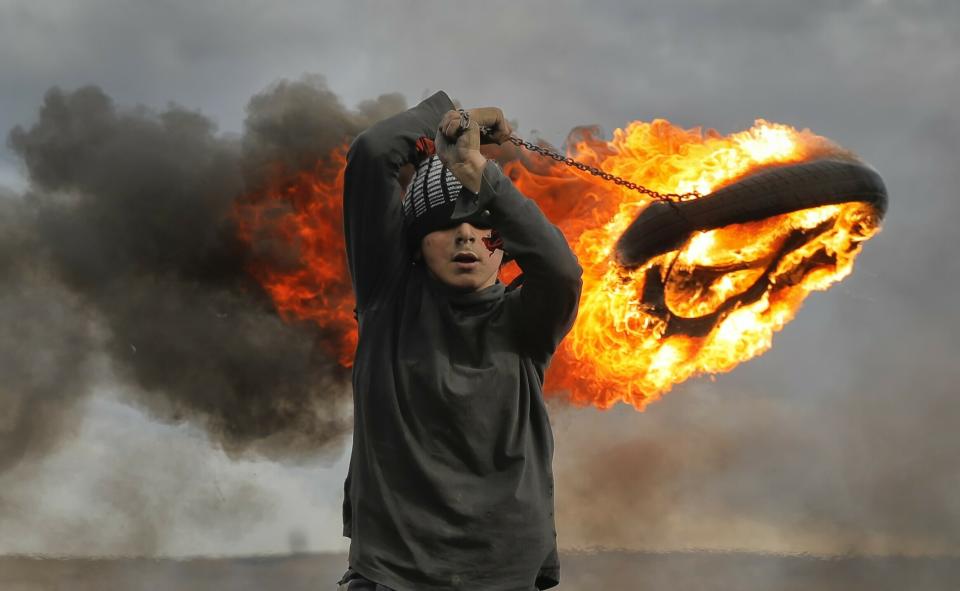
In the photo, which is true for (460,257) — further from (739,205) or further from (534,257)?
(739,205)

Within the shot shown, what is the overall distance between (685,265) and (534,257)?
3.71m

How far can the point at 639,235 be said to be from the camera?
6898 mm

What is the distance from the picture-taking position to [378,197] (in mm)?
3994

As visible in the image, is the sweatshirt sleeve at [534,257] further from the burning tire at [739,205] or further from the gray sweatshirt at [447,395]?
the burning tire at [739,205]

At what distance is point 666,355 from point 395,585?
3.26 meters

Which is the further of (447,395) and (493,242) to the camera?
(493,242)

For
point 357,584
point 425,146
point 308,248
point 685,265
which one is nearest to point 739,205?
point 685,265

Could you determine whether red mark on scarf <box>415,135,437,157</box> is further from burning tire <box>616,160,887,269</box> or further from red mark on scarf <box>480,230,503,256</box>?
burning tire <box>616,160,887,269</box>

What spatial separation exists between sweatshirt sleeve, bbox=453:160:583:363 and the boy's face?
201 millimetres

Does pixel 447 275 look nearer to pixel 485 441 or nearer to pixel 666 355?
pixel 485 441

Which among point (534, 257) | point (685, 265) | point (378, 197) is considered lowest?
point (534, 257)

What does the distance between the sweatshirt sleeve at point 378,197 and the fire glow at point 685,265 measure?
2574mm

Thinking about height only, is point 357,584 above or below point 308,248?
below

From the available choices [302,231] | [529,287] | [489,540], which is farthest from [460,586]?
[302,231]
